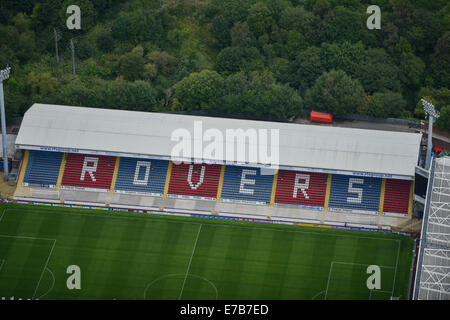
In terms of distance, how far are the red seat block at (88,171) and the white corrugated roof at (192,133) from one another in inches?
112

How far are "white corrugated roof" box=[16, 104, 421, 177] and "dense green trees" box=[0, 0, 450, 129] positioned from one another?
6.98 metres

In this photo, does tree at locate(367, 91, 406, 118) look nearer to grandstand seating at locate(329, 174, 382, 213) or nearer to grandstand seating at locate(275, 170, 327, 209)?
grandstand seating at locate(329, 174, 382, 213)

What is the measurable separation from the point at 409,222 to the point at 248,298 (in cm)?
2092

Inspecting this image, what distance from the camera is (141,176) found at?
332 feet

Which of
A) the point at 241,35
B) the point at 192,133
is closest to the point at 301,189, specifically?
the point at 192,133

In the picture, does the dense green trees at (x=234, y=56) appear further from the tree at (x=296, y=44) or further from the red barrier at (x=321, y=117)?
the red barrier at (x=321, y=117)

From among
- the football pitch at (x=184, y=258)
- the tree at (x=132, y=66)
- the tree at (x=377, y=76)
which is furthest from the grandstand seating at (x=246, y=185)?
the tree at (x=132, y=66)

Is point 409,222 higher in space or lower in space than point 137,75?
lower

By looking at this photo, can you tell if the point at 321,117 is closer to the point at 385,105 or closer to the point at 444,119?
the point at 385,105

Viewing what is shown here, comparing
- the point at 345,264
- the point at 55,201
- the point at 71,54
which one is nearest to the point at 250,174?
the point at 345,264

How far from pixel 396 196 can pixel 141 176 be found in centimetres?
2977

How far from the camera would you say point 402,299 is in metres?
88.2

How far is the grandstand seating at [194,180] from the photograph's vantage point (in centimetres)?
10019

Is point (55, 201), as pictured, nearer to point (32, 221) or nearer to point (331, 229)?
point (32, 221)
